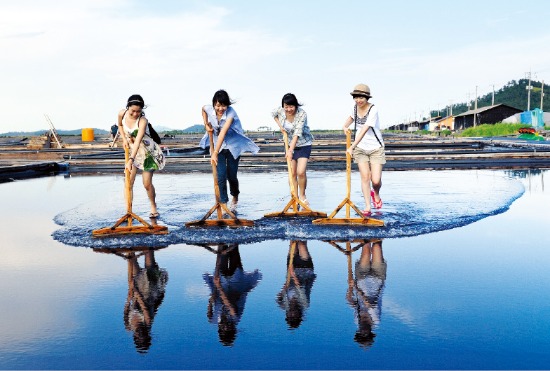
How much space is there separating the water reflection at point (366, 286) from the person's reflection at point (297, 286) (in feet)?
1.02

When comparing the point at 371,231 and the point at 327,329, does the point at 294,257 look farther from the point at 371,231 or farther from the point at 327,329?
the point at 327,329

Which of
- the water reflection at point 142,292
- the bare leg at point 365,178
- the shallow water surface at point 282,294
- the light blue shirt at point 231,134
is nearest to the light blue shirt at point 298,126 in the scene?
the light blue shirt at point 231,134

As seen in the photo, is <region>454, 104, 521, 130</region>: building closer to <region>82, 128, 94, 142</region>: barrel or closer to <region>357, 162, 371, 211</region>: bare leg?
<region>82, 128, 94, 142</region>: barrel

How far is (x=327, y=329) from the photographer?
318cm

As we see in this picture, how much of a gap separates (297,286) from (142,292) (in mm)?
1131

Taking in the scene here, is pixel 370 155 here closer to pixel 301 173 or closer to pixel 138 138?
pixel 301 173

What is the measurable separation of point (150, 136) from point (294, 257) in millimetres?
3126

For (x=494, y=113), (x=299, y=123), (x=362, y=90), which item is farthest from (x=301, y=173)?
(x=494, y=113)

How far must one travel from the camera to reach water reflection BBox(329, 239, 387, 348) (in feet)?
10.5

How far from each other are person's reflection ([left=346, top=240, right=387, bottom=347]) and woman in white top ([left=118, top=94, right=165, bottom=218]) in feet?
9.70

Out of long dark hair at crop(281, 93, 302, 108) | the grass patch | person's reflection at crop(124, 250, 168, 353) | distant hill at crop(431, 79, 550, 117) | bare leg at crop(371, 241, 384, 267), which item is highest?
distant hill at crop(431, 79, 550, 117)

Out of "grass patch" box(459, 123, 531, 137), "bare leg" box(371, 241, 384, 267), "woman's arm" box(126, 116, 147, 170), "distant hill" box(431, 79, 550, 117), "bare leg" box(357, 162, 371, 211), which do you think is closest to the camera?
"bare leg" box(371, 241, 384, 267)

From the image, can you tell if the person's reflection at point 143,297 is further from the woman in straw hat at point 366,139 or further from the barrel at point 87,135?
the barrel at point 87,135

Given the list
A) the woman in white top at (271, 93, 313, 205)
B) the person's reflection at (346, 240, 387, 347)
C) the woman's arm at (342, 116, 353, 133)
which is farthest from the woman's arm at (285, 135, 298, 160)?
the person's reflection at (346, 240, 387, 347)
